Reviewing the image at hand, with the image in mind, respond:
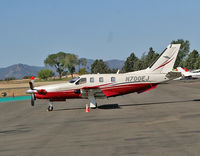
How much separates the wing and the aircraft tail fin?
4.34m

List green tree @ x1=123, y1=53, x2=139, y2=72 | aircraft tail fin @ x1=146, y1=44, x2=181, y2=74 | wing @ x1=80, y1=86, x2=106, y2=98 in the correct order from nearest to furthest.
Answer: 1. wing @ x1=80, y1=86, x2=106, y2=98
2. aircraft tail fin @ x1=146, y1=44, x2=181, y2=74
3. green tree @ x1=123, y1=53, x2=139, y2=72

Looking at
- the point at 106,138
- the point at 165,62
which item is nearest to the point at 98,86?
the point at 165,62

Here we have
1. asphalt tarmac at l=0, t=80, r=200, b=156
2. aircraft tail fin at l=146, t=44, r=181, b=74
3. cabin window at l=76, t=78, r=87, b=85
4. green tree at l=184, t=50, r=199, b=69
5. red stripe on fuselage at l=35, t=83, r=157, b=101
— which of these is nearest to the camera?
asphalt tarmac at l=0, t=80, r=200, b=156

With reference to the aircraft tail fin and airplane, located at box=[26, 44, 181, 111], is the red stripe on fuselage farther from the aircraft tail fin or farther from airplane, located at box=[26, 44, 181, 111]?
the aircraft tail fin

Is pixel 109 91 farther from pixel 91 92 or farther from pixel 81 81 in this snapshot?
pixel 81 81

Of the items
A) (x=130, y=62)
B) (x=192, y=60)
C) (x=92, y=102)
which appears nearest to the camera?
(x=92, y=102)

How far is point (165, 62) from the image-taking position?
977 inches

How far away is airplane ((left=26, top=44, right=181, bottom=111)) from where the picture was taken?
2305 cm

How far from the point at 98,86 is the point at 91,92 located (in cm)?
82

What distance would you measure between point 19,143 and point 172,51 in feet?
56.0

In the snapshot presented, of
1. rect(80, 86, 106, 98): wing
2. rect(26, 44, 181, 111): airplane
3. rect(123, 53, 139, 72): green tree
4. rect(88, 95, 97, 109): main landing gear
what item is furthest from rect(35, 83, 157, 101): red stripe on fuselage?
rect(123, 53, 139, 72): green tree

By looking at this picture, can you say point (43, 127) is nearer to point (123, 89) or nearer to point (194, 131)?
point (194, 131)

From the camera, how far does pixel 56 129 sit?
14398 millimetres

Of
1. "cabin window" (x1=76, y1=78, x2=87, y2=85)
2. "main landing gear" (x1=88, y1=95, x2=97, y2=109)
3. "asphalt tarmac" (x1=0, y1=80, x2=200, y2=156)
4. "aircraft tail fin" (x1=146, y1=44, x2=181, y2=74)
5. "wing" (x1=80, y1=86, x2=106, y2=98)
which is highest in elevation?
"aircraft tail fin" (x1=146, y1=44, x2=181, y2=74)
